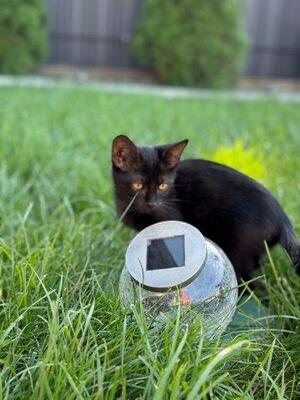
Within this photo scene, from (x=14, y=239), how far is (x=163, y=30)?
7634 mm

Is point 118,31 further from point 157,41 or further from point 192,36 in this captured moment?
point 192,36

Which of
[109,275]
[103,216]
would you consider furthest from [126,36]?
[109,275]

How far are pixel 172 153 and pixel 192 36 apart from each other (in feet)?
24.7

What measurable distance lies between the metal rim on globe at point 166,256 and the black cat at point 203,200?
288mm

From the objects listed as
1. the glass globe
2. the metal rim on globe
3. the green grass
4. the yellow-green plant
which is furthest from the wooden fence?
the glass globe

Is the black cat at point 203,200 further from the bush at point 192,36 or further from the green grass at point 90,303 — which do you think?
the bush at point 192,36

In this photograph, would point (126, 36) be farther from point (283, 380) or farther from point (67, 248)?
point (283, 380)

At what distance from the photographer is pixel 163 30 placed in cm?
905

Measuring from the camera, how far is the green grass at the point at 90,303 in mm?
1149

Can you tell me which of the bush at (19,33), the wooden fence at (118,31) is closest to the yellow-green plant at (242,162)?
the bush at (19,33)

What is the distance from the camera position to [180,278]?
57.1 inches

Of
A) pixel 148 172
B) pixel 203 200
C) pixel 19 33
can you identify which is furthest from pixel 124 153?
pixel 19 33

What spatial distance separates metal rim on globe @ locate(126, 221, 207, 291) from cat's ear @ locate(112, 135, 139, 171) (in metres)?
0.35

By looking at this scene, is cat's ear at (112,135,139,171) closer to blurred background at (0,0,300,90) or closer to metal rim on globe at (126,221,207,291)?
metal rim on globe at (126,221,207,291)
